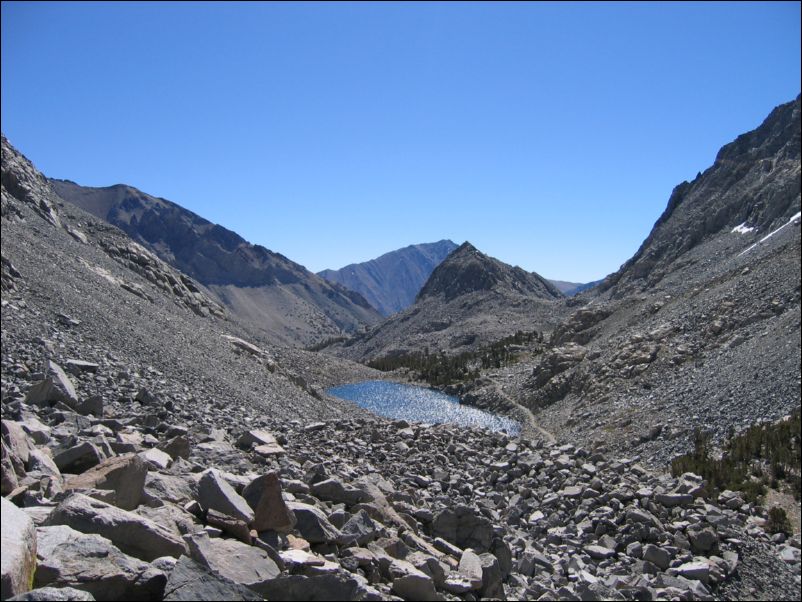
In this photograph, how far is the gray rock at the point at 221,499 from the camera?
905cm

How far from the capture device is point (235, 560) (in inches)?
296

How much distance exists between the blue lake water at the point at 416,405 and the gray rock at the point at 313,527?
142 ft

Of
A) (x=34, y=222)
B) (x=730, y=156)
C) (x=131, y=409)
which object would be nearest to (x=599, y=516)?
(x=131, y=409)

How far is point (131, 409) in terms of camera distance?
18703 mm

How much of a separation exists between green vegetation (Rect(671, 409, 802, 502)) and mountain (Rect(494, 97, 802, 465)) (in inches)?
81.9

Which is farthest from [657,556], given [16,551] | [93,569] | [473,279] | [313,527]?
[473,279]

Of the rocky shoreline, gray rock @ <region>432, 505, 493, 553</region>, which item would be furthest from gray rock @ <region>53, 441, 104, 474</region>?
gray rock @ <region>432, 505, 493, 553</region>

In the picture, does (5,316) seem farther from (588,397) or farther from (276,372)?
(588,397)

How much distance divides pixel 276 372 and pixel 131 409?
88.0ft

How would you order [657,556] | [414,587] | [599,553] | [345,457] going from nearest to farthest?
[414,587], [657,556], [599,553], [345,457]

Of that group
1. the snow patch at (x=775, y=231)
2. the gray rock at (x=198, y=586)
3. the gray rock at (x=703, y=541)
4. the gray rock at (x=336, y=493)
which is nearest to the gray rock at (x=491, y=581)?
the gray rock at (x=336, y=493)

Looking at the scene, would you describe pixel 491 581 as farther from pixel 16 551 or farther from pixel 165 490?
pixel 16 551

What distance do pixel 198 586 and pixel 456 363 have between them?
94164 millimetres

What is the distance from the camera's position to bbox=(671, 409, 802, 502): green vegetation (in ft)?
78.6
